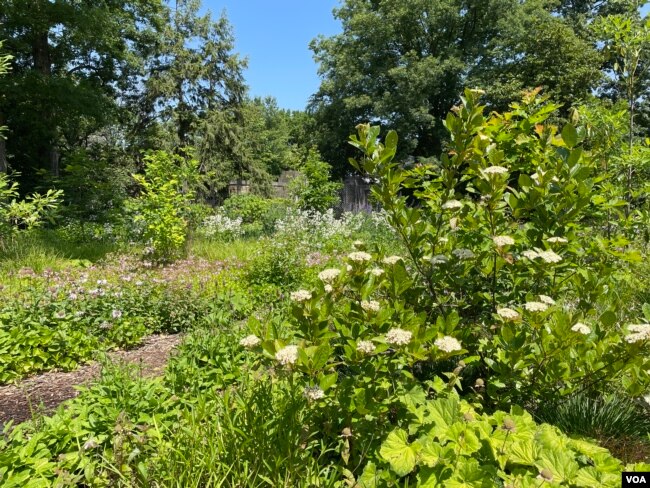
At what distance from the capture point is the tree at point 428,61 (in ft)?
53.3

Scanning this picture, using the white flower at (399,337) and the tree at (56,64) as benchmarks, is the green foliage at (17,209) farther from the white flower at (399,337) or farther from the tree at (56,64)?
the tree at (56,64)

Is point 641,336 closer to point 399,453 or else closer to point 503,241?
point 503,241

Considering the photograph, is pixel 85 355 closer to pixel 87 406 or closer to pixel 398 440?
pixel 87 406

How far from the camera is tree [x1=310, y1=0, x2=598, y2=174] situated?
1625cm

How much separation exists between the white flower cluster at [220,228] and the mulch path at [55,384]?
18.5 feet

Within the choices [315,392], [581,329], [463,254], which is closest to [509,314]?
[581,329]

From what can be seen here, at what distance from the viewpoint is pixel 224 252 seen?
730cm

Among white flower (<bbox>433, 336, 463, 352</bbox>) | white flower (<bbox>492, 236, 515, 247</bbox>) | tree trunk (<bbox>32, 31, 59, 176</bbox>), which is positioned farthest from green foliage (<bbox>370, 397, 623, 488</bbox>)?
tree trunk (<bbox>32, 31, 59, 176</bbox>)

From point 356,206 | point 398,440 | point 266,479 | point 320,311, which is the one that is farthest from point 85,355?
point 356,206

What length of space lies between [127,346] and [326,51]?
811 inches

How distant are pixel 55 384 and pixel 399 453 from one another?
8.89ft

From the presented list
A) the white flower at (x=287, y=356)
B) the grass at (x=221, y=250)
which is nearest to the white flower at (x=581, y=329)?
the white flower at (x=287, y=356)

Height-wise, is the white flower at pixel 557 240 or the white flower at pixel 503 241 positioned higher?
the white flower at pixel 503 241

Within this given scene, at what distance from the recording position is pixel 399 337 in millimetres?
1433
